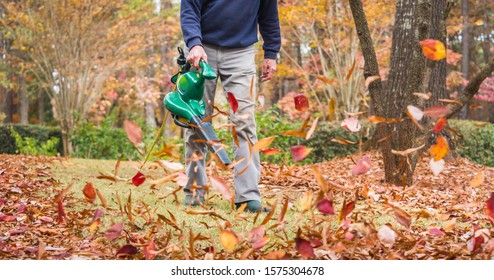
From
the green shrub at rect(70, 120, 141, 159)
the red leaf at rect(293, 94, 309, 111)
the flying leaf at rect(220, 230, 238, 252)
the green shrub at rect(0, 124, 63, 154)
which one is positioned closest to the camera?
the flying leaf at rect(220, 230, 238, 252)

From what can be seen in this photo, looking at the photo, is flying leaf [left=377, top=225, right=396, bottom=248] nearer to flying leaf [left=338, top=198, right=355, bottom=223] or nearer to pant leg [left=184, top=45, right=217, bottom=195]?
flying leaf [left=338, top=198, right=355, bottom=223]

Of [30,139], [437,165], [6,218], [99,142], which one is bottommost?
[30,139]

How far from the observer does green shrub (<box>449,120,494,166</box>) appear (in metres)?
9.46

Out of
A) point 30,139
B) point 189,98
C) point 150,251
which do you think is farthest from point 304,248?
point 30,139

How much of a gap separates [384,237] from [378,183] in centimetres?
319

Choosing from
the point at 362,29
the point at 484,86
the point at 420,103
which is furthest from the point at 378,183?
the point at 484,86

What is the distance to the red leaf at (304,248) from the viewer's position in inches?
83.3

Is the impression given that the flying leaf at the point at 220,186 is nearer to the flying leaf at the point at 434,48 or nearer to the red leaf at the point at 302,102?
A: the red leaf at the point at 302,102

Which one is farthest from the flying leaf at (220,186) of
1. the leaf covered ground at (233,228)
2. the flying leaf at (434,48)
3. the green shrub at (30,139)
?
the green shrub at (30,139)

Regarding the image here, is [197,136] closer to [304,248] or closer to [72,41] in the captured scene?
[304,248]

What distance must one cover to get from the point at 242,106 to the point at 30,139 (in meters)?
8.44

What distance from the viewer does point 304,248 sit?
2.12 m

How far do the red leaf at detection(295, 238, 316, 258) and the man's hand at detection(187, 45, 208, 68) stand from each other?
145cm

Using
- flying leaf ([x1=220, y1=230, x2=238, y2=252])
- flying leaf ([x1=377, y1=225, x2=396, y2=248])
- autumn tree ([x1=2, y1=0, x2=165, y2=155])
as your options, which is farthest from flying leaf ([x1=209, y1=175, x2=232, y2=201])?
autumn tree ([x1=2, y1=0, x2=165, y2=155])
